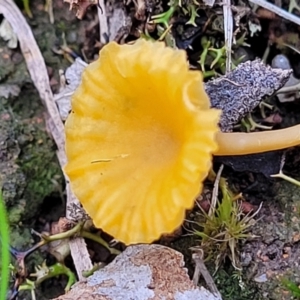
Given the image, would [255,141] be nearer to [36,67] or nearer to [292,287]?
[292,287]

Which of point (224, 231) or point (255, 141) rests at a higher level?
point (255, 141)

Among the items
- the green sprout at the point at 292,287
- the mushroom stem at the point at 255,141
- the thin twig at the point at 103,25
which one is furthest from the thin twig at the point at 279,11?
the green sprout at the point at 292,287

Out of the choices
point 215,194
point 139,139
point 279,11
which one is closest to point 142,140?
point 139,139

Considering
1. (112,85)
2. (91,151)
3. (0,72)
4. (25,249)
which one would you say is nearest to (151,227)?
(91,151)

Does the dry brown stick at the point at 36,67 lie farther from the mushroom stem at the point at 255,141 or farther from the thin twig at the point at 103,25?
the mushroom stem at the point at 255,141

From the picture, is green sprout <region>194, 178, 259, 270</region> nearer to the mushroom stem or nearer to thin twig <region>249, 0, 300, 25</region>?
the mushroom stem

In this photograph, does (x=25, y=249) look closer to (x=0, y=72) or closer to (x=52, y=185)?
(x=52, y=185)
